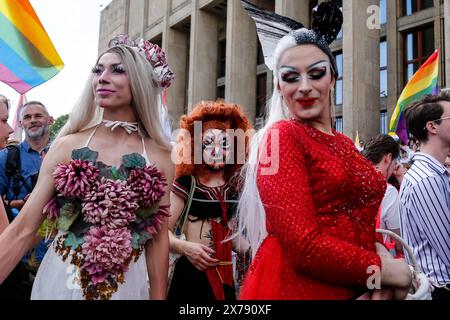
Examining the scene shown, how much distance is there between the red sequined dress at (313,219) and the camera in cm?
140

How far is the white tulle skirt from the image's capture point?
6.70 ft

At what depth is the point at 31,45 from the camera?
404 centimetres

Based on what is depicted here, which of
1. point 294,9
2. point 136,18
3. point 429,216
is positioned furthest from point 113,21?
point 429,216

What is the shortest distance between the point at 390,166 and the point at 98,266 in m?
3.38

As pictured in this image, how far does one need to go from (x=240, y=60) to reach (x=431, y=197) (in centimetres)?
2372

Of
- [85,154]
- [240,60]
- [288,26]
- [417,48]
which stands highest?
[240,60]

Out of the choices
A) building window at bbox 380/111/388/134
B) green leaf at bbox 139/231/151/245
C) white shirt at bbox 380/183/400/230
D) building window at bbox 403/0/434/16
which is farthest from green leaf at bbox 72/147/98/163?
building window at bbox 403/0/434/16

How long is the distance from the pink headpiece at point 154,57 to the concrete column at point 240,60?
22914 mm

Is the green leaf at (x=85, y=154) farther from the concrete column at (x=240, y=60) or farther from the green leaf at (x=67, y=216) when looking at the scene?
the concrete column at (x=240, y=60)

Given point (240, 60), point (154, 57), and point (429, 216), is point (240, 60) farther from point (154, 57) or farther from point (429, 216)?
point (154, 57)

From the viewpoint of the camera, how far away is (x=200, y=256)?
10.3 feet

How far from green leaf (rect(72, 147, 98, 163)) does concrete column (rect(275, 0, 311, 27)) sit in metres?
20.9
